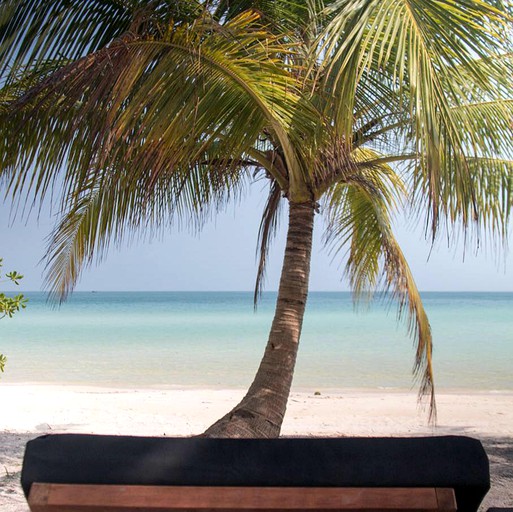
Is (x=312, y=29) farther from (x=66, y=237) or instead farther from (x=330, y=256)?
(x=66, y=237)

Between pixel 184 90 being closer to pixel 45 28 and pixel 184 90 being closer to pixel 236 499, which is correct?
pixel 45 28

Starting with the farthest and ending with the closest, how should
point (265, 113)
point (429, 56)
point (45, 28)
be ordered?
1. point (45, 28)
2. point (265, 113)
3. point (429, 56)

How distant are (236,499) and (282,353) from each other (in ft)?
9.37

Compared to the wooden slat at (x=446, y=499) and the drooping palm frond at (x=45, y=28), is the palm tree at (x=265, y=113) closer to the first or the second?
the drooping palm frond at (x=45, y=28)

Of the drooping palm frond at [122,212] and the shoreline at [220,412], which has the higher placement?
the drooping palm frond at [122,212]

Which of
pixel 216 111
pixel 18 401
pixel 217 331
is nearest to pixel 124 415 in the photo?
pixel 18 401

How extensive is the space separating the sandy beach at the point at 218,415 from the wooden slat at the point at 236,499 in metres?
2.88

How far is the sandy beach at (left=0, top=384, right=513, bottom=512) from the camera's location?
5625 millimetres

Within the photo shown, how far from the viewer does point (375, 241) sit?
5.43 meters

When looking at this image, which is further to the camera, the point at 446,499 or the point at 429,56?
the point at 429,56

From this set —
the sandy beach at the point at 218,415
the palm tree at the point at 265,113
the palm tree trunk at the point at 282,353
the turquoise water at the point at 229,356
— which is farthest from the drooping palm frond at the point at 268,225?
the turquoise water at the point at 229,356

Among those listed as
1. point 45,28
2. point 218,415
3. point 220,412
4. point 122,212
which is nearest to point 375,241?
point 122,212

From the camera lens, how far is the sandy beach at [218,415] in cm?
562

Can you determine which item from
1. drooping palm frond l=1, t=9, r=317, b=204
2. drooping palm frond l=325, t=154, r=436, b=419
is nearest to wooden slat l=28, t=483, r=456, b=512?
drooping palm frond l=1, t=9, r=317, b=204
